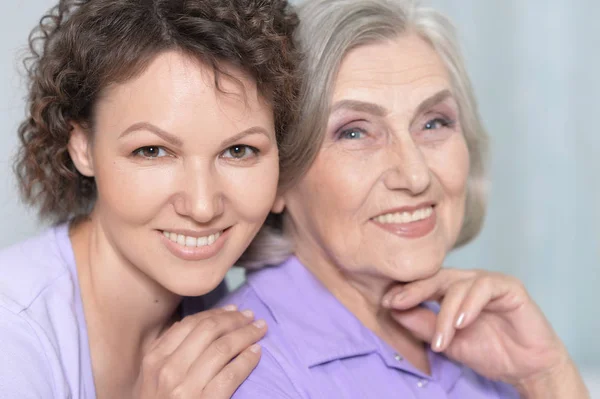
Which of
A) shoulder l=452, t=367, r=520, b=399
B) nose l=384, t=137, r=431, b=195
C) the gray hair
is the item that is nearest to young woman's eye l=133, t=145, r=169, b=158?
the gray hair

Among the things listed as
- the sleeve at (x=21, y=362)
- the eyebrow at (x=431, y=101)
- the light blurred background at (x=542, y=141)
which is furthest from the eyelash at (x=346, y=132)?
the light blurred background at (x=542, y=141)

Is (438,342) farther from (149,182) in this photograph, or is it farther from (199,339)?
(149,182)

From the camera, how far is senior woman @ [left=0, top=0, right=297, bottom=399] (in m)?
1.64

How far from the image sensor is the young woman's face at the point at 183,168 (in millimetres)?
1634

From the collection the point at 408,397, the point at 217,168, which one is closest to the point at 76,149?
the point at 217,168

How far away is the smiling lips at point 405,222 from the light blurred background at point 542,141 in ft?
4.48

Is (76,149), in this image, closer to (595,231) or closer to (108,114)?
(108,114)

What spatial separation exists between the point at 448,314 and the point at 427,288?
0.39ft

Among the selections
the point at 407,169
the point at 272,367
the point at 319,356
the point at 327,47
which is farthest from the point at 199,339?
the point at 327,47

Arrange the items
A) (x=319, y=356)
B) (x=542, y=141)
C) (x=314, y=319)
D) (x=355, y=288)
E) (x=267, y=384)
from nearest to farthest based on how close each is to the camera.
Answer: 1. (x=267, y=384)
2. (x=319, y=356)
3. (x=314, y=319)
4. (x=355, y=288)
5. (x=542, y=141)

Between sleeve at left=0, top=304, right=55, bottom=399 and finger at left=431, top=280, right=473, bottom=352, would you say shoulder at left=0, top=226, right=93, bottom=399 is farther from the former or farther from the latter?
finger at left=431, top=280, right=473, bottom=352

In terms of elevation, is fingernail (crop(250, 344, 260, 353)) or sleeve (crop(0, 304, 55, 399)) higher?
sleeve (crop(0, 304, 55, 399))

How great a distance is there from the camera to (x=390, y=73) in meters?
1.86

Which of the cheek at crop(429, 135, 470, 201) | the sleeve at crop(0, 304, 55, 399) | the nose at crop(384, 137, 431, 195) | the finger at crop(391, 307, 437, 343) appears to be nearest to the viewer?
the sleeve at crop(0, 304, 55, 399)
